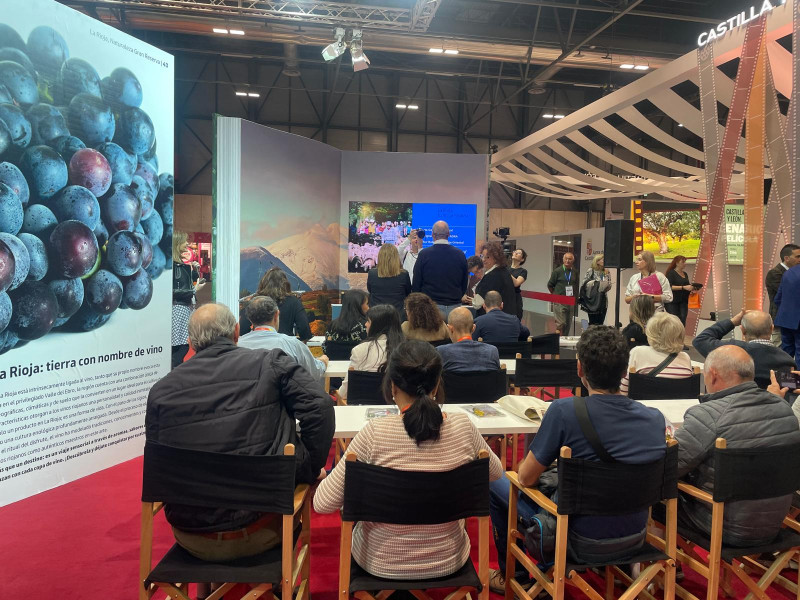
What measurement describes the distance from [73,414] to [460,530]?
5.33ft

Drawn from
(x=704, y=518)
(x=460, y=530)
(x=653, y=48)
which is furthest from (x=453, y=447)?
(x=653, y=48)

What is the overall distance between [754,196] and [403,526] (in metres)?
4.97

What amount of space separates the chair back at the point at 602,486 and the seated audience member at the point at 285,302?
3026mm

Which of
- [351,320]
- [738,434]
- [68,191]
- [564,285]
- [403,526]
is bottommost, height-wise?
[403,526]

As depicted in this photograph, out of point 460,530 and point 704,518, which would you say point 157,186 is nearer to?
point 460,530

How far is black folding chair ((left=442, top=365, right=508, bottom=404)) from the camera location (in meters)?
3.33

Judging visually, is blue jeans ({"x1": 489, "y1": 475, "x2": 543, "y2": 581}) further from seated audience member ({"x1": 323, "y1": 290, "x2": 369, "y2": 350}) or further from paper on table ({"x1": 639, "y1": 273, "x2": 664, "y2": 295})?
paper on table ({"x1": 639, "y1": 273, "x2": 664, "y2": 295})

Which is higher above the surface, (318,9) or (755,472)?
(318,9)

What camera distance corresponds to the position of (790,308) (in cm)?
455

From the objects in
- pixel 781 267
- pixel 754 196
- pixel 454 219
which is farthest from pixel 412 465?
pixel 454 219

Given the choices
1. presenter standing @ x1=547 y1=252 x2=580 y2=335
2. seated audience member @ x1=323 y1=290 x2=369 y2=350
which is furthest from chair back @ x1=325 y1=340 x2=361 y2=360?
presenter standing @ x1=547 y1=252 x2=580 y2=335

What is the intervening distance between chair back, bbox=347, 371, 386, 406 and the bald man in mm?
2155

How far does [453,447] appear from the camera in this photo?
179 cm

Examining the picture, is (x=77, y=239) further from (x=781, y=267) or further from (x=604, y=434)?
(x=781, y=267)
